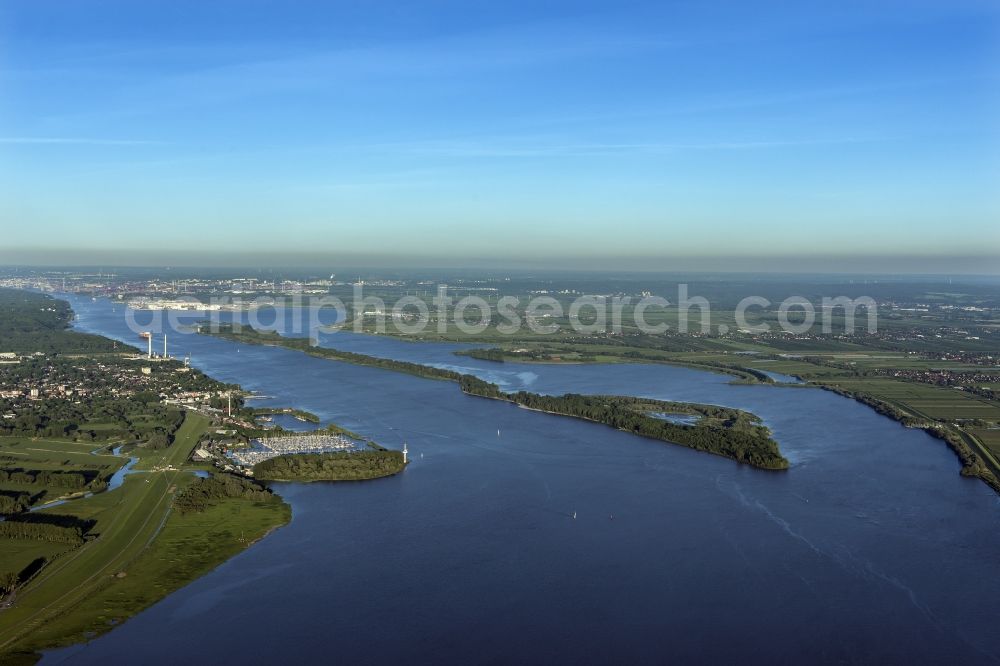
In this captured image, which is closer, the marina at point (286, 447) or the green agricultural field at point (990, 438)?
the marina at point (286, 447)

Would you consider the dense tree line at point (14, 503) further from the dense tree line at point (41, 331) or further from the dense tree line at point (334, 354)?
the dense tree line at point (41, 331)

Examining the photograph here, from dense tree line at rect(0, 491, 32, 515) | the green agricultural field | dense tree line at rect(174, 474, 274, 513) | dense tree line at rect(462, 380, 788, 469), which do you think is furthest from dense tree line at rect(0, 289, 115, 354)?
the green agricultural field

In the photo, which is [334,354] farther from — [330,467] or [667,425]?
[330,467]

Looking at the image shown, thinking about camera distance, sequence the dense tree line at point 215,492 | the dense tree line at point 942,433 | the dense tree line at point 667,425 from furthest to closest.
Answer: the dense tree line at point 667,425 < the dense tree line at point 942,433 < the dense tree line at point 215,492

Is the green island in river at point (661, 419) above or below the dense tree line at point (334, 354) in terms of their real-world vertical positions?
below

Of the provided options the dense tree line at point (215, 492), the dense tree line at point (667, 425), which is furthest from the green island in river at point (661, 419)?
the dense tree line at point (215, 492)

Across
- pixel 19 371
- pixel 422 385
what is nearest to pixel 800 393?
pixel 422 385
